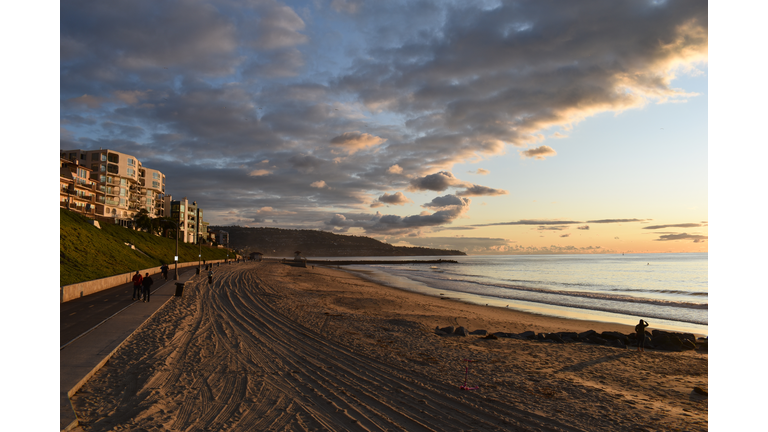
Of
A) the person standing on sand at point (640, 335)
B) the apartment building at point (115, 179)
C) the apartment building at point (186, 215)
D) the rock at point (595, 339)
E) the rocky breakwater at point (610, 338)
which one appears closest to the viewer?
the person standing on sand at point (640, 335)

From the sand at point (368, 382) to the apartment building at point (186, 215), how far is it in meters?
105

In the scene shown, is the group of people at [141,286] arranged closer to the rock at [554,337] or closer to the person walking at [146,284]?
the person walking at [146,284]

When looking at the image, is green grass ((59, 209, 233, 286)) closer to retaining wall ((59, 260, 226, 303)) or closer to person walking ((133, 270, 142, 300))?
retaining wall ((59, 260, 226, 303))

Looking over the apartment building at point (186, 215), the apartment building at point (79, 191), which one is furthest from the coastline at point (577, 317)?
the apartment building at point (186, 215)

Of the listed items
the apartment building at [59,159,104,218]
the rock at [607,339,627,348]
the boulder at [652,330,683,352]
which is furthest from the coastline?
the apartment building at [59,159,104,218]

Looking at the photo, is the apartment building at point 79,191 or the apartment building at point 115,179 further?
the apartment building at point 115,179

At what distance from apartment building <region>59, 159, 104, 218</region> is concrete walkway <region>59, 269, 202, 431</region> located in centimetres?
6326

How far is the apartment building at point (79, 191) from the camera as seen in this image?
66.6 meters

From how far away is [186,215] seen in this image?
11644 cm

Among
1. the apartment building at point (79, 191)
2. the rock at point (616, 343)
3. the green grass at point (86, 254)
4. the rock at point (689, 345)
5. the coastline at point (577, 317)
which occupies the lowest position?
the coastline at point (577, 317)

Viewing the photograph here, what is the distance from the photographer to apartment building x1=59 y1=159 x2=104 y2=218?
219ft
